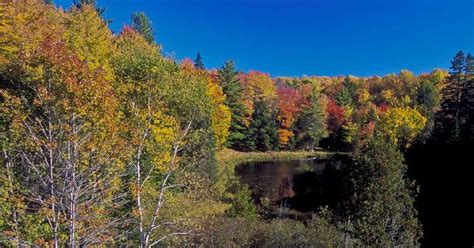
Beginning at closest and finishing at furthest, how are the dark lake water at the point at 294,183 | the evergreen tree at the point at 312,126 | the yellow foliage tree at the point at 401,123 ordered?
1. the dark lake water at the point at 294,183
2. the yellow foliage tree at the point at 401,123
3. the evergreen tree at the point at 312,126

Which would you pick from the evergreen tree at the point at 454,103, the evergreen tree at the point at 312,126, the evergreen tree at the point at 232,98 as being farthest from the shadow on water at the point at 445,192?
the evergreen tree at the point at 312,126

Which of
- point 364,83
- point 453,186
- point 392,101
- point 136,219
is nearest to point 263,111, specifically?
point 392,101

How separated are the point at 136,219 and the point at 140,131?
328 centimetres

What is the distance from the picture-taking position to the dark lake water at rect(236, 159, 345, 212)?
30.4m

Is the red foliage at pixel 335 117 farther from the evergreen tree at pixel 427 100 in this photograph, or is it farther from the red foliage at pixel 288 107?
the evergreen tree at pixel 427 100

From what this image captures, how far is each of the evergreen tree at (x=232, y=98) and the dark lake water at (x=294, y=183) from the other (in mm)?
7817

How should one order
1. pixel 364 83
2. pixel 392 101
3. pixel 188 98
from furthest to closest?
pixel 364 83 → pixel 392 101 → pixel 188 98

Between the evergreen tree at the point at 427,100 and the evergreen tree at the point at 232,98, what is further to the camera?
the evergreen tree at the point at 427,100

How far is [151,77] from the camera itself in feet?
47.9

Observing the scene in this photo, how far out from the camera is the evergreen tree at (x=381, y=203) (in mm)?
13961

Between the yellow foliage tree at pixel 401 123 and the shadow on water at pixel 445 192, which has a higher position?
the yellow foliage tree at pixel 401 123

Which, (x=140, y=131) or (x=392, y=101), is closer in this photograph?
(x=140, y=131)

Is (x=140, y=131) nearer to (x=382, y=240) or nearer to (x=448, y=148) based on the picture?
(x=382, y=240)

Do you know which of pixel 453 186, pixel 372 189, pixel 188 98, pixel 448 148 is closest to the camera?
pixel 372 189
